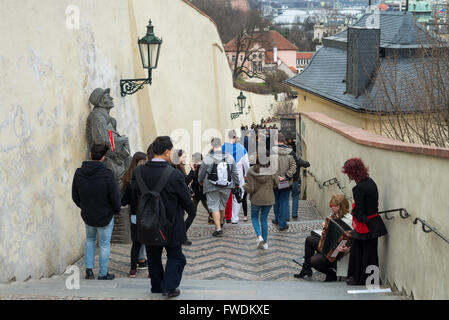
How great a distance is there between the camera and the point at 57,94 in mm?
7195

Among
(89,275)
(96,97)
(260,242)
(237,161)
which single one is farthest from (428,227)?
(237,161)

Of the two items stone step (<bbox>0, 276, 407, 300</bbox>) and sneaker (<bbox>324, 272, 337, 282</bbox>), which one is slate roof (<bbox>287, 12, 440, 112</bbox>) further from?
stone step (<bbox>0, 276, 407, 300</bbox>)

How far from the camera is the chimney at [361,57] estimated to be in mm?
16500

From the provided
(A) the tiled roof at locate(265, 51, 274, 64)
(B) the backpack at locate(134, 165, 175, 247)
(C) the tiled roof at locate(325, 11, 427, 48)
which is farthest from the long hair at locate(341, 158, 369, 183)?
(A) the tiled roof at locate(265, 51, 274, 64)

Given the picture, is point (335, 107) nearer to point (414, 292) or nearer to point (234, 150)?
point (234, 150)

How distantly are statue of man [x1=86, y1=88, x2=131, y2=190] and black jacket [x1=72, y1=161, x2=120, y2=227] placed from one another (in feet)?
Result: 7.65

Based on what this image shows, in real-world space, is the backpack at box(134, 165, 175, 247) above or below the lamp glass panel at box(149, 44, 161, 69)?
below

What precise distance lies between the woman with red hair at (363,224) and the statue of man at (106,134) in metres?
3.76

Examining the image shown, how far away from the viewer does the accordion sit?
632cm

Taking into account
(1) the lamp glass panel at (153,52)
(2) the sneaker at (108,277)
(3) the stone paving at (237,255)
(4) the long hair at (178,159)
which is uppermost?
(1) the lamp glass panel at (153,52)

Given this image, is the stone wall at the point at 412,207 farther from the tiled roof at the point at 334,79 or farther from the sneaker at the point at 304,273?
the tiled roof at the point at 334,79

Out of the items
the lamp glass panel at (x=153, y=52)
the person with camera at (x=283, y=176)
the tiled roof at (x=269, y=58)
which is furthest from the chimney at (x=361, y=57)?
the tiled roof at (x=269, y=58)

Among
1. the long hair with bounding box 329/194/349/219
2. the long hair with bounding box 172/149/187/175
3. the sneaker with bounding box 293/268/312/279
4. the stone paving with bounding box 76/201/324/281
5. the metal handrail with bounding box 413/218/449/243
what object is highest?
the metal handrail with bounding box 413/218/449/243

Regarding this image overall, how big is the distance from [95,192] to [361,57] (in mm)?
12423
